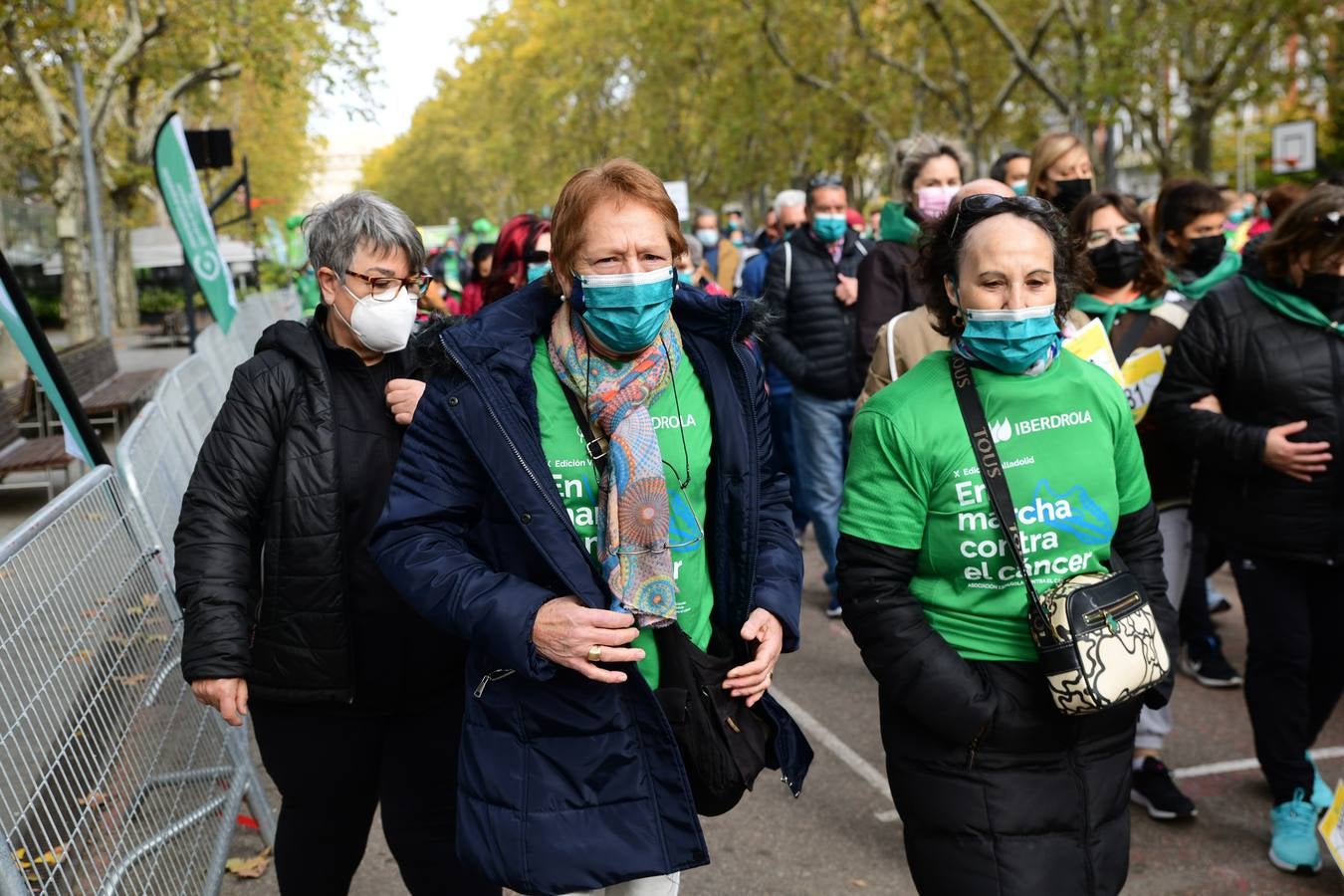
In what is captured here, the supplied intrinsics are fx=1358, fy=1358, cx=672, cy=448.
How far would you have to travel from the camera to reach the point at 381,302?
10.2 ft

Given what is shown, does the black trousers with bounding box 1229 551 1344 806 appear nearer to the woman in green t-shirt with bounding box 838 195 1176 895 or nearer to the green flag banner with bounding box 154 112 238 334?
the woman in green t-shirt with bounding box 838 195 1176 895

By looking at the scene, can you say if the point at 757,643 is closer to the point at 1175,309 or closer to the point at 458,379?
the point at 458,379

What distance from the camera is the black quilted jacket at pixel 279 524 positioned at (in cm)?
298

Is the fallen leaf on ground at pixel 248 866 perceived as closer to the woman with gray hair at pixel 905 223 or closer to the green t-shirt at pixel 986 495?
the green t-shirt at pixel 986 495

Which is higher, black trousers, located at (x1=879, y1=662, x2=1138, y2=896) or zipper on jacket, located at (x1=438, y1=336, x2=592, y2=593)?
zipper on jacket, located at (x1=438, y1=336, x2=592, y2=593)

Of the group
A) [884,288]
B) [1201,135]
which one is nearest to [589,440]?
[884,288]

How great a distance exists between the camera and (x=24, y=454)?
9.53 m

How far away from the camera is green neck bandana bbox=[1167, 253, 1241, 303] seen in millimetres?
5070

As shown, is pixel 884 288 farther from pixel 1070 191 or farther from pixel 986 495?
pixel 986 495

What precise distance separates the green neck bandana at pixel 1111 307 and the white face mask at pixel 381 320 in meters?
2.45

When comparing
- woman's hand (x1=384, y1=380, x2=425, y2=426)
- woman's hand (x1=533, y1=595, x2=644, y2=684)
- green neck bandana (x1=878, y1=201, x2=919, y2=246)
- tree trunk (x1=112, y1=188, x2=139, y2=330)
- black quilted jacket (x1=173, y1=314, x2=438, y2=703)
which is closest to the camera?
woman's hand (x1=533, y1=595, x2=644, y2=684)

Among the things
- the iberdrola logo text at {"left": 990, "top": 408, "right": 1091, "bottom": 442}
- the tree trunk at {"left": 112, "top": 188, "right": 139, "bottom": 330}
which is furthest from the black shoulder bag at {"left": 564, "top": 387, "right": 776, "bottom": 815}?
the tree trunk at {"left": 112, "top": 188, "right": 139, "bottom": 330}

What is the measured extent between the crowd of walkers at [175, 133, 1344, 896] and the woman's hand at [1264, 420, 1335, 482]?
0.85m

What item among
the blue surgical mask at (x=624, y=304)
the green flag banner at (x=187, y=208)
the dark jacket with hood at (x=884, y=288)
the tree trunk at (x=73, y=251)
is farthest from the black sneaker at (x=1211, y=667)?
the tree trunk at (x=73, y=251)
